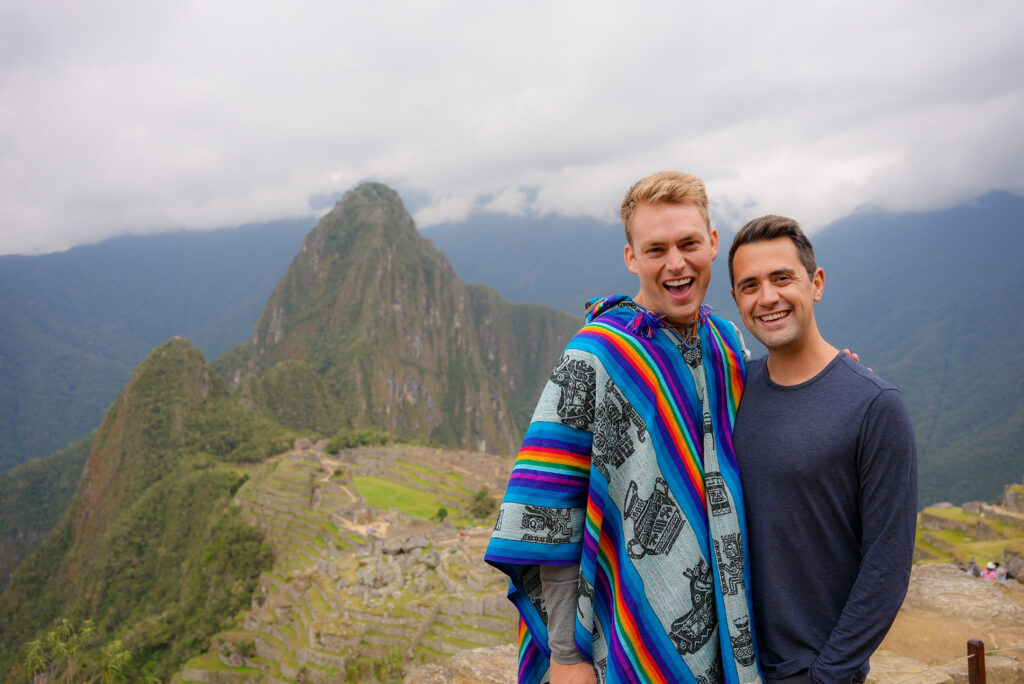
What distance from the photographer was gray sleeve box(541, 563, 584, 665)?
2201 mm

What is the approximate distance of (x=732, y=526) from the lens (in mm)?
2168

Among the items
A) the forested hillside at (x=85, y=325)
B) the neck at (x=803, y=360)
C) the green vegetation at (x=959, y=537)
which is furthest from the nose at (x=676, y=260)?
the forested hillside at (x=85, y=325)

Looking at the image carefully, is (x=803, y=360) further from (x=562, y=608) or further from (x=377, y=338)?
(x=377, y=338)

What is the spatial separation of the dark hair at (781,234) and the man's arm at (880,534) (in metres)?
0.57

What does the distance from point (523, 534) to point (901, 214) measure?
543 ft

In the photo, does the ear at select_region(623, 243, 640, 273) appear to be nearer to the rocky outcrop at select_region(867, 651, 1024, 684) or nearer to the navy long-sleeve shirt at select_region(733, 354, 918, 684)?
the navy long-sleeve shirt at select_region(733, 354, 918, 684)

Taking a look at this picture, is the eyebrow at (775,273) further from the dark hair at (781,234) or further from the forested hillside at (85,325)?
the forested hillside at (85,325)

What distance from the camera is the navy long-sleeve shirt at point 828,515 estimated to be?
1935 mm

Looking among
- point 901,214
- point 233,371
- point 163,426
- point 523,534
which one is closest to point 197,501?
point 163,426

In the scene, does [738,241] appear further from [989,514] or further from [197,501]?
[197,501]

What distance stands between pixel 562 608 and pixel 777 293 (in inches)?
53.6

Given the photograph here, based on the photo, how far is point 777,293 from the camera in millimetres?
2242

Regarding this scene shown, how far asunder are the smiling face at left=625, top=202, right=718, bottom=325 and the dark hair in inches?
5.5

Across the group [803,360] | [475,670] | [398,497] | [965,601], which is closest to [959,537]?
[965,601]
